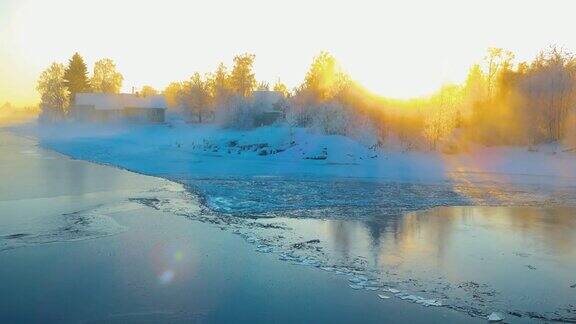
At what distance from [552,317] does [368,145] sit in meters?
33.7

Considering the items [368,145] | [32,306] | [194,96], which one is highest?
[194,96]

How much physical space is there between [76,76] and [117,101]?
15.6 metres

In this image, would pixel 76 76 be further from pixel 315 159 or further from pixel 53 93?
pixel 315 159

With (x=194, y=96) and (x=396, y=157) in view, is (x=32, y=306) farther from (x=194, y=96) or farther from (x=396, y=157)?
(x=194, y=96)

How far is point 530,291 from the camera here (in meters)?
10.1

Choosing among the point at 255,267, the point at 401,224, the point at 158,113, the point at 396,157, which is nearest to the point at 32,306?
the point at 255,267

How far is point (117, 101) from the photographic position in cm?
8644

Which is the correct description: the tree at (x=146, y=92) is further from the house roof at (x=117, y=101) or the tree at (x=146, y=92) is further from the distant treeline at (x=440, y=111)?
the distant treeline at (x=440, y=111)

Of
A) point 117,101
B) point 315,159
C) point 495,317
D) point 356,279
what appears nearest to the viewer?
point 495,317

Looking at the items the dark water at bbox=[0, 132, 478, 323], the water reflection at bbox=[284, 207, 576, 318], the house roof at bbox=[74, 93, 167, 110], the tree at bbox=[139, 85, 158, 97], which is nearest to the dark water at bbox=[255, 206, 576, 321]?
the water reflection at bbox=[284, 207, 576, 318]

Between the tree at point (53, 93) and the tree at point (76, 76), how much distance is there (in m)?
1.07

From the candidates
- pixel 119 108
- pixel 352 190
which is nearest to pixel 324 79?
pixel 119 108

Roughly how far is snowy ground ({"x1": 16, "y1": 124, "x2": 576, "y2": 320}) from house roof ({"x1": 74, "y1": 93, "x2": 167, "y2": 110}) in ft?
92.6

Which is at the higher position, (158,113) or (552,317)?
(158,113)
